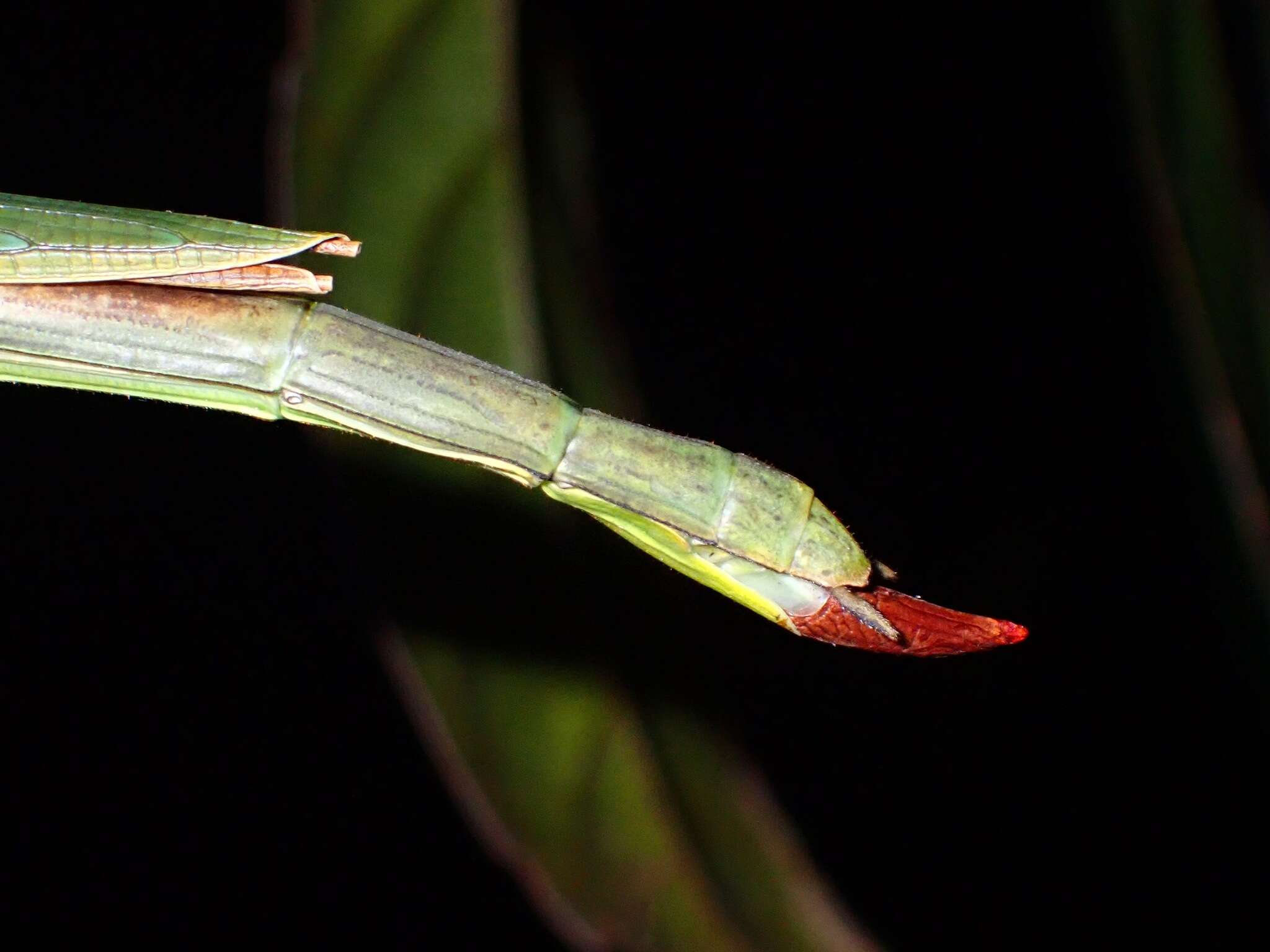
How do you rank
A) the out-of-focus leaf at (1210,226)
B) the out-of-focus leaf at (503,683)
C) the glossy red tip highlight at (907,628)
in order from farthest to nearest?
the out-of-focus leaf at (503,683) < the out-of-focus leaf at (1210,226) < the glossy red tip highlight at (907,628)

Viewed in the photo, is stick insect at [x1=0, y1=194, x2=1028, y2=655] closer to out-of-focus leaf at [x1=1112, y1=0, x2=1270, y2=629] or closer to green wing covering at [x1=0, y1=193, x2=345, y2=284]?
green wing covering at [x1=0, y1=193, x2=345, y2=284]

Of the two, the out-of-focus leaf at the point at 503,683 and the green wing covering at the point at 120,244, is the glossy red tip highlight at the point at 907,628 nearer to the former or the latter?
the green wing covering at the point at 120,244

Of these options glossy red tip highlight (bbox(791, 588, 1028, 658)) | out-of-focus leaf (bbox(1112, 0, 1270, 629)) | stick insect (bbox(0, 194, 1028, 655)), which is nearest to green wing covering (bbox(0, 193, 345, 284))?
stick insect (bbox(0, 194, 1028, 655))

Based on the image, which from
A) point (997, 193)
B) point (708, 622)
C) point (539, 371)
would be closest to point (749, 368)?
point (997, 193)

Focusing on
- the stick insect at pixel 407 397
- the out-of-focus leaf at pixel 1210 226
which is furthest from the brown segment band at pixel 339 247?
the out-of-focus leaf at pixel 1210 226

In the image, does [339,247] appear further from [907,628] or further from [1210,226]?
[1210,226]

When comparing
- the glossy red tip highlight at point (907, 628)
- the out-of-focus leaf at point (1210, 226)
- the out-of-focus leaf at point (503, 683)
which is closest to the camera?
the glossy red tip highlight at point (907, 628)

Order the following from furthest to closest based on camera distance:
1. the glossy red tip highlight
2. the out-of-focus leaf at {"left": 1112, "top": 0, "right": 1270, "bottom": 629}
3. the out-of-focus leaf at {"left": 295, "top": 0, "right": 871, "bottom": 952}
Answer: the out-of-focus leaf at {"left": 295, "top": 0, "right": 871, "bottom": 952} → the out-of-focus leaf at {"left": 1112, "top": 0, "right": 1270, "bottom": 629} → the glossy red tip highlight
